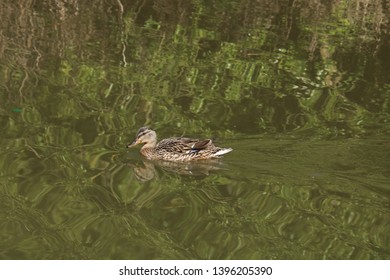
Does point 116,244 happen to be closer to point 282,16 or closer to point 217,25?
point 217,25

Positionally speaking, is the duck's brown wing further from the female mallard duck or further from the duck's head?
the duck's head

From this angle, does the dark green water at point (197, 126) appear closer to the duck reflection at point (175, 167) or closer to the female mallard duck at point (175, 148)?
the duck reflection at point (175, 167)

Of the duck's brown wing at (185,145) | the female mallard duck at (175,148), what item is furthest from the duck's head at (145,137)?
the duck's brown wing at (185,145)

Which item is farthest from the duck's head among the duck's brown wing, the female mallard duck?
the duck's brown wing

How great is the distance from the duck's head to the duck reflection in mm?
209

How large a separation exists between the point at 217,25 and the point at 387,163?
6204 millimetres

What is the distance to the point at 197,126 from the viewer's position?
11406mm

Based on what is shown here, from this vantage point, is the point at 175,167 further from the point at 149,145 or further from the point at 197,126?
the point at 197,126

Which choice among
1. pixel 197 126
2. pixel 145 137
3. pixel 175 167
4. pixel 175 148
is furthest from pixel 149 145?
pixel 197 126

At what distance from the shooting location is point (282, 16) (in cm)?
1658

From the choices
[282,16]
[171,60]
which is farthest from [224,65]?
[282,16]

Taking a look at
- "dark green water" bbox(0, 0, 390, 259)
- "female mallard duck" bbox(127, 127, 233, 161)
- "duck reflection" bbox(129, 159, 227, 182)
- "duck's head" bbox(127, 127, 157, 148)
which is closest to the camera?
"dark green water" bbox(0, 0, 390, 259)

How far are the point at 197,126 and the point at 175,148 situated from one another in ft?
2.89

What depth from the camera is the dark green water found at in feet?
27.9
